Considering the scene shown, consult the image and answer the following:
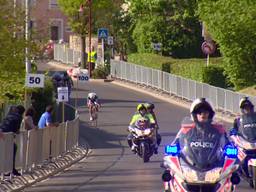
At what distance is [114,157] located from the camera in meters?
28.6

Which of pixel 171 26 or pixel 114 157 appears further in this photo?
pixel 171 26

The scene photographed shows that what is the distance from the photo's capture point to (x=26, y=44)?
22.4 meters

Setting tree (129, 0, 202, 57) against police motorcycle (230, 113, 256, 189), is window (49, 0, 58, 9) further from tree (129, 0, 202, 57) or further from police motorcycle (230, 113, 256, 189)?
police motorcycle (230, 113, 256, 189)

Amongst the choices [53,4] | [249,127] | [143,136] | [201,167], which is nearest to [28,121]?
[143,136]

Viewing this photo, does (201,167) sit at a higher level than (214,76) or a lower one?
higher

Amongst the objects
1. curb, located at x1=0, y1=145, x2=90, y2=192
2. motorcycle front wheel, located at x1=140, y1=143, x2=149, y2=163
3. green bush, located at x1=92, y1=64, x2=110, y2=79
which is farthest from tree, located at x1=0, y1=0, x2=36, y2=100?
green bush, located at x1=92, y1=64, x2=110, y2=79

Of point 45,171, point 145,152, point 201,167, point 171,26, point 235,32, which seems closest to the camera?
point 201,167

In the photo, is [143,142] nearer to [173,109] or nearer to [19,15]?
[19,15]

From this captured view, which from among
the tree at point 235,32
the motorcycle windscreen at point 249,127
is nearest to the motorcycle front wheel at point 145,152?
the motorcycle windscreen at point 249,127

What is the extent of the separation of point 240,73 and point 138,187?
100 feet

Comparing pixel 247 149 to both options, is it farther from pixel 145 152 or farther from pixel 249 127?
pixel 145 152

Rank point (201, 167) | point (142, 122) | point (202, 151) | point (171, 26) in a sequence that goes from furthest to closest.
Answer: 1. point (171, 26)
2. point (142, 122)
3. point (202, 151)
4. point (201, 167)

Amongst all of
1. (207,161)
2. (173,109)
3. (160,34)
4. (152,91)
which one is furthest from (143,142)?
(160,34)

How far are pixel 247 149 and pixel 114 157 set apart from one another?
9.85 meters
